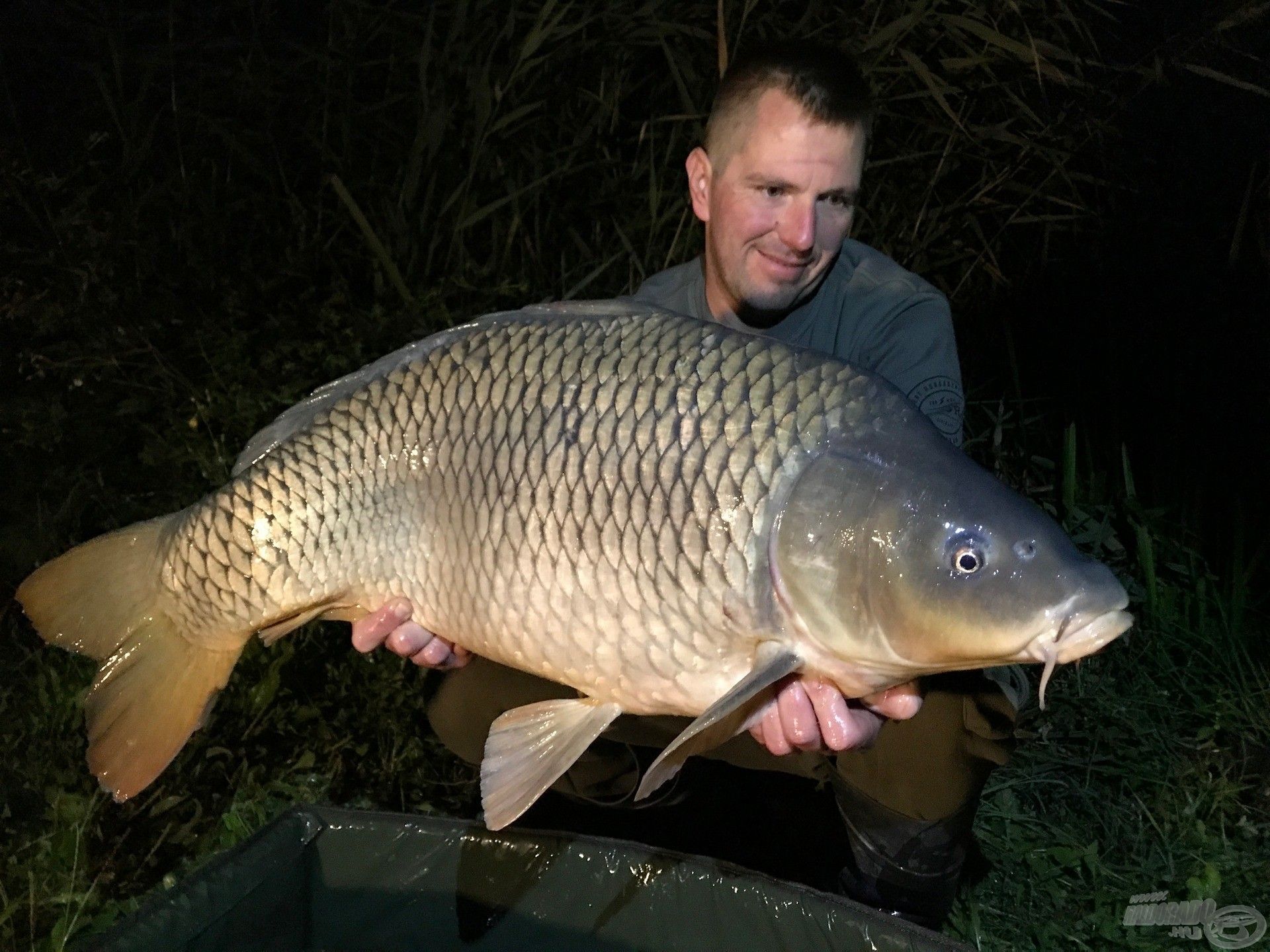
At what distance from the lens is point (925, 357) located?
2076 millimetres

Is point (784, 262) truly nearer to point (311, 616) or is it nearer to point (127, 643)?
point (311, 616)

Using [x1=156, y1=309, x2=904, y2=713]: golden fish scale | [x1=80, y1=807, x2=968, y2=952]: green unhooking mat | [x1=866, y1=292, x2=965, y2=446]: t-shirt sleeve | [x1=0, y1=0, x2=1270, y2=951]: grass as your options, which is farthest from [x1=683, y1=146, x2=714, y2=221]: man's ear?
[x1=80, y1=807, x2=968, y2=952]: green unhooking mat

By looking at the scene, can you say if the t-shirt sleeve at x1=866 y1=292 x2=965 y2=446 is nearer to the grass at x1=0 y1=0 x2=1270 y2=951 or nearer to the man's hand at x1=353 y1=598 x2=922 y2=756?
the man's hand at x1=353 y1=598 x2=922 y2=756

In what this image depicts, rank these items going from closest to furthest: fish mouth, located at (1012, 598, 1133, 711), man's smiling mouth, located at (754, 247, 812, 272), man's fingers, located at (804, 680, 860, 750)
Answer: fish mouth, located at (1012, 598, 1133, 711), man's fingers, located at (804, 680, 860, 750), man's smiling mouth, located at (754, 247, 812, 272)

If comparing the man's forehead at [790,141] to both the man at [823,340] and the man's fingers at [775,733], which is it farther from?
the man's fingers at [775,733]

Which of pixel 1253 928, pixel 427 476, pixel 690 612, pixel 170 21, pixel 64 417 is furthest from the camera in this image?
pixel 170 21

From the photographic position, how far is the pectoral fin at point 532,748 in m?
1.58

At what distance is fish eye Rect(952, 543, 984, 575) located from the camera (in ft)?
4.45

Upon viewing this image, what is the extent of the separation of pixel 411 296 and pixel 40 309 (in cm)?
83

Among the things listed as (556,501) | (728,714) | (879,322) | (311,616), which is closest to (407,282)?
(879,322)

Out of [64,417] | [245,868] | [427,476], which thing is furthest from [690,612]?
[64,417]

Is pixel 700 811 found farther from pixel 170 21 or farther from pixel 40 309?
pixel 170 21

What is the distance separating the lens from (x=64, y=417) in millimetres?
2775

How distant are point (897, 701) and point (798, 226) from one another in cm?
86
